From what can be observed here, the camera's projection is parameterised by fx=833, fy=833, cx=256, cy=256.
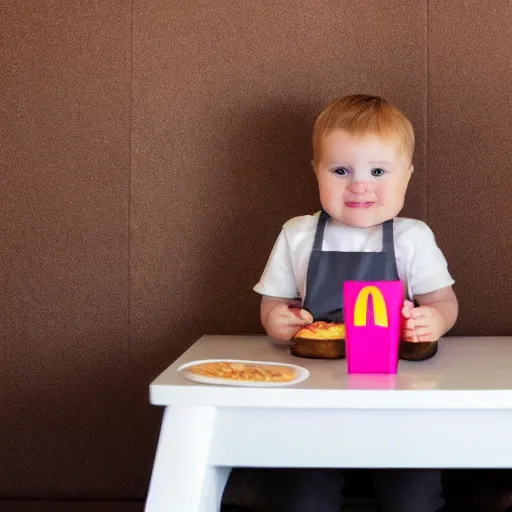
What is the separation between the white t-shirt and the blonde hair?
0.42 feet

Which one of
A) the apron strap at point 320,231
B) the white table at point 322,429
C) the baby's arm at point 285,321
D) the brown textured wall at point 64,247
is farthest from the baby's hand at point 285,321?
the brown textured wall at point 64,247

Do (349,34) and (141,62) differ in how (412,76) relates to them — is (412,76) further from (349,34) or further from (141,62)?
(141,62)

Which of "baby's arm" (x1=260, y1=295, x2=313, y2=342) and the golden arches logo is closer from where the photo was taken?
the golden arches logo

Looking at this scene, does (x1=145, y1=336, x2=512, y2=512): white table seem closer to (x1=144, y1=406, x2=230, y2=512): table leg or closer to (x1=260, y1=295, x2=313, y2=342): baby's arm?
(x1=144, y1=406, x2=230, y2=512): table leg

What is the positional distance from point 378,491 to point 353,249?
1.26 feet

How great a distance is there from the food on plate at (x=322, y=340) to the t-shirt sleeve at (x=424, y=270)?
195mm

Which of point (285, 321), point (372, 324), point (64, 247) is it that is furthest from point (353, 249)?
point (64, 247)

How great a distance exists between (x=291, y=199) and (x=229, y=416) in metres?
0.66

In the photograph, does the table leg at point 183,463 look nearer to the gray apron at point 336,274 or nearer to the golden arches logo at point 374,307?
the golden arches logo at point 374,307

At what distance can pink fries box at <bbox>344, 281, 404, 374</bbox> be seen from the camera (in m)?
1.06

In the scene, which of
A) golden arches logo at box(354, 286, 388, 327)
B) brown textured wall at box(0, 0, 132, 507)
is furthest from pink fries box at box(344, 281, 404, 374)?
brown textured wall at box(0, 0, 132, 507)

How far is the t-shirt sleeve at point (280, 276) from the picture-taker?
4.57 ft

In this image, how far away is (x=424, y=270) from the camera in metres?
1.35

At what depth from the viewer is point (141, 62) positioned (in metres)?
1.58
